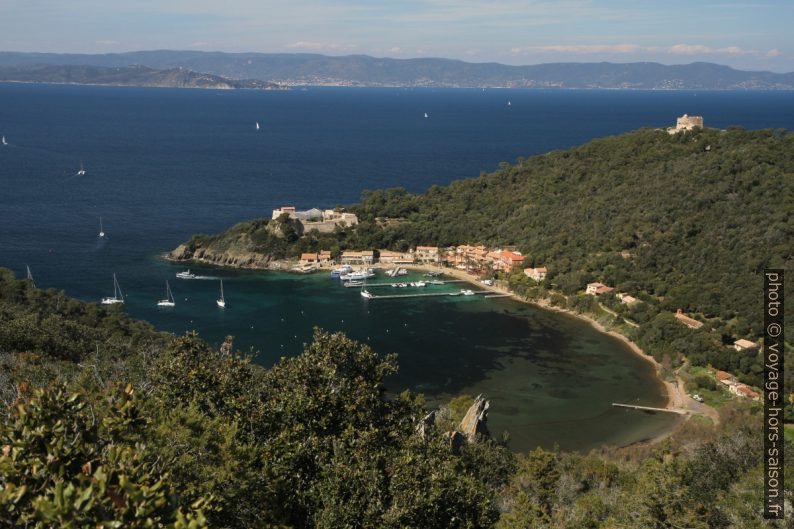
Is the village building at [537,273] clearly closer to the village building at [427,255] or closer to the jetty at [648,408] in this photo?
the village building at [427,255]

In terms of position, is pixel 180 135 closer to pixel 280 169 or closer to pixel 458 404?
pixel 280 169

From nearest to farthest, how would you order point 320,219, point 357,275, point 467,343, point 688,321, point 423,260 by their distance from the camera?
point 688,321 < point 467,343 < point 357,275 < point 423,260 < point 320,219

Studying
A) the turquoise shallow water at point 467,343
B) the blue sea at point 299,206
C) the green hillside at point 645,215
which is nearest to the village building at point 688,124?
the green hillside at point 645,215

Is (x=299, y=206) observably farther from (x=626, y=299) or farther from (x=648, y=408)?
(x=648, y=408)

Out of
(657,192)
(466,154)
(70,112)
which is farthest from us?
(70,112)

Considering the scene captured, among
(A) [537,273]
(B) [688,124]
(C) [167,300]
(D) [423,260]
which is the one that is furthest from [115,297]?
(B) [688,124]

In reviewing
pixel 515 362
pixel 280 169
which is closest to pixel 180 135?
pixel 280 169

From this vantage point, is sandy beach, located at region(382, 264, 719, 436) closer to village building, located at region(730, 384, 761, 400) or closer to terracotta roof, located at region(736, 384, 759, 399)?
village building, located at region(730, 384, 761, 400)
